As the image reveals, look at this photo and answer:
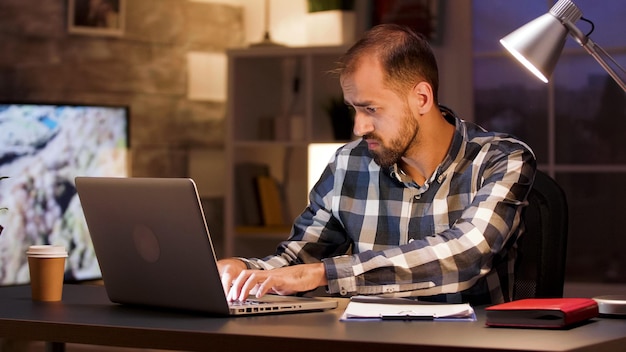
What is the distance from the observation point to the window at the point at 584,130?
4.05 m

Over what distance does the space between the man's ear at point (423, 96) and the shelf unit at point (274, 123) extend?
2.01 metres

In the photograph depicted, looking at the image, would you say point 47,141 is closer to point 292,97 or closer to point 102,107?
point 102,107

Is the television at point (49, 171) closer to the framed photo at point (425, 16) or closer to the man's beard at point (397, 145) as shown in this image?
the framed photo at point (425, 16)

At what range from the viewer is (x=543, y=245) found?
2.23 meters

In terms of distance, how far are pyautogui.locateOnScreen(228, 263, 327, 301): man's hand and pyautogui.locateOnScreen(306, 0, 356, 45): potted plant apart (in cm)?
254

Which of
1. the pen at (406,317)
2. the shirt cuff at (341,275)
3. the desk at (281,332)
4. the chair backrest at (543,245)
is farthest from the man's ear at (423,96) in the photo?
the pen at (406,317)

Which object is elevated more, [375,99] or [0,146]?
[375,99]

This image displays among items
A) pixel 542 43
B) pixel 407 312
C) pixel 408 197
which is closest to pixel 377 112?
pixel 408 197

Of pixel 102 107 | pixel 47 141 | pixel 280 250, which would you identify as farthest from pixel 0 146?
pixel 280 250

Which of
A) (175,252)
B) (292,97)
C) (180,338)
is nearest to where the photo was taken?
(180,338)

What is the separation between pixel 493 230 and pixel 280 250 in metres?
0.51

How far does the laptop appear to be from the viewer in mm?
1722

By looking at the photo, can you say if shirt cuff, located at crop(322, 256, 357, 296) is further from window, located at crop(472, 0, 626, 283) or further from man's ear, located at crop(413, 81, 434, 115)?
window, located at crop(472, 0, 626, 283)

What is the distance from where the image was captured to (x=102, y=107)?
163 inches
